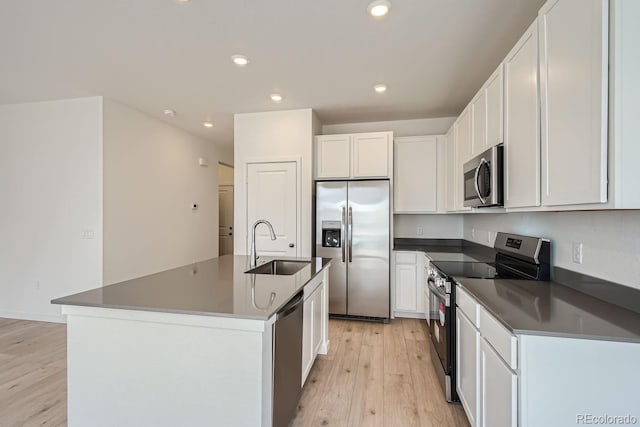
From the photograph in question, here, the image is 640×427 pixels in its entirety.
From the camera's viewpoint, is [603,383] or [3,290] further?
[3,290]

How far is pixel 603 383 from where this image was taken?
1.09 metres

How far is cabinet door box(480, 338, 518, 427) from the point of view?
1.18 meters

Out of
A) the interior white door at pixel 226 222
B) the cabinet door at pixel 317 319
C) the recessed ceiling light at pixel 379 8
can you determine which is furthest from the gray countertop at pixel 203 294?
the interior white door at pixel 226 222

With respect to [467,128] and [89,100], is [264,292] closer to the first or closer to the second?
[467,128]

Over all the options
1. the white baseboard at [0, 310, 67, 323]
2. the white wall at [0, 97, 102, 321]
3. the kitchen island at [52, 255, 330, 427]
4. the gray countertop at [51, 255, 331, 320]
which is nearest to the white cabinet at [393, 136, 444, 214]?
the gray countertop at [51, 255, 331, 320]

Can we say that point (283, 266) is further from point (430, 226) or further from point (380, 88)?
point (430, 226)

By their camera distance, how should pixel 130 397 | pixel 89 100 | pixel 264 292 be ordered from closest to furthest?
pixel 130 397 < pixel 264 292 < pixel 89 100

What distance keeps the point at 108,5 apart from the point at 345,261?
10.3ft

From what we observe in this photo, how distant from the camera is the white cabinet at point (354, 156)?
3828 mm

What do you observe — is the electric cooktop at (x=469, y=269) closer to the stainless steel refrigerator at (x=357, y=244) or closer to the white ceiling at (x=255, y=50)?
→ the stainless steel refrigerator at (x=357, y=244)

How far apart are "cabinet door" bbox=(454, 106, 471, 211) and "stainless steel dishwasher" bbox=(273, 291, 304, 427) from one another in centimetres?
202

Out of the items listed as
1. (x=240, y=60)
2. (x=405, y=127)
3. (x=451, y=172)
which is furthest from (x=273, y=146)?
(x=451, y=172)

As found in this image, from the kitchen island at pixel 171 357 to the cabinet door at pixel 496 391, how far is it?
3.24 feet

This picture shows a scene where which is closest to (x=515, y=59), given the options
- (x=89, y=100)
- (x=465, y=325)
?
(x=465, y=325)
